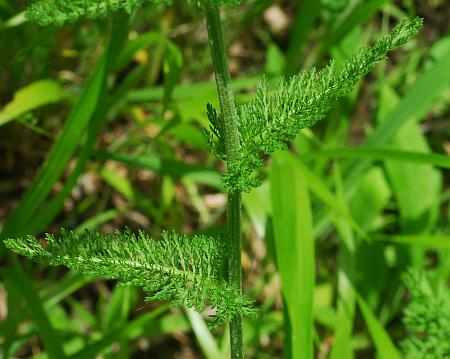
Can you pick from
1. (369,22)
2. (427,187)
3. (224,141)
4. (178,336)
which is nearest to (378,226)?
(427,187)

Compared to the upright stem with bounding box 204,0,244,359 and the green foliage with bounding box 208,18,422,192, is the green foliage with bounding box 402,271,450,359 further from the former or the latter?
the green foliage with bounding box 208,18,422,192

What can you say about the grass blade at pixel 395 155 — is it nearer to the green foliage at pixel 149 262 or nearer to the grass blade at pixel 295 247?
the grass blade at pixel 295 247

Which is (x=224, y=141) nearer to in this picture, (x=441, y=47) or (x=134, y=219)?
(x=134, y=219)

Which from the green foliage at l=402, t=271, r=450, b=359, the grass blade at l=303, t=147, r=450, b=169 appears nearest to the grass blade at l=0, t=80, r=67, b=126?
the grass blade at l=303, t=147, r=450, b=169

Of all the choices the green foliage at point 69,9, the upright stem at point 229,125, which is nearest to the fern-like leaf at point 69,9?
the green foliage at point 69,9

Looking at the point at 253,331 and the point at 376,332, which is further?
the point at 253,331

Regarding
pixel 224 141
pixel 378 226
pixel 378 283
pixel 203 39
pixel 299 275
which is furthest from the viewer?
pixel 203 39

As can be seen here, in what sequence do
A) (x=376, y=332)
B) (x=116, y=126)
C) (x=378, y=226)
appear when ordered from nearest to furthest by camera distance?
(x=376, y=332) < (x=378, y=226) < (x=116, y=126)

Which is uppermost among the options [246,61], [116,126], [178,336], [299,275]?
[246,61]
